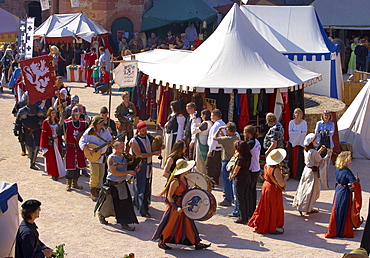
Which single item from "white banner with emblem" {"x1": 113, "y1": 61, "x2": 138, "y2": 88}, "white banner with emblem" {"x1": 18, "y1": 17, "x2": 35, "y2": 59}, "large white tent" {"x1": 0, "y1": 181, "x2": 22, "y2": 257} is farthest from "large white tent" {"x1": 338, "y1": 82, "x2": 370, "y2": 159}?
"large white tent" {"x1": 0, "y1": 181, "x2": 22, "y2": 257}

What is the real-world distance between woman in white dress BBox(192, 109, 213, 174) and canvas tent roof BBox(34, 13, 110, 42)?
13.7m

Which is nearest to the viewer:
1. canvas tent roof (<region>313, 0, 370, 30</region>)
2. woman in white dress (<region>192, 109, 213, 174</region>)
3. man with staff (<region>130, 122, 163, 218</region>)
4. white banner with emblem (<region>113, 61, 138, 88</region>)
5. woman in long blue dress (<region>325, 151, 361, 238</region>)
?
woman in long blue dress (<region>325, 151, 361, 238</region>)

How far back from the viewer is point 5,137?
13391mm

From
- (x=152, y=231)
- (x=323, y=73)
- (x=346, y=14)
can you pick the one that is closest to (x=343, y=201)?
(x=152, y=231)

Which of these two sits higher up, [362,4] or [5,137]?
[362,4]

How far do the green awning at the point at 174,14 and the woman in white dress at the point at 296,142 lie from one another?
53.2 ft

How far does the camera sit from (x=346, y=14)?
2458cm

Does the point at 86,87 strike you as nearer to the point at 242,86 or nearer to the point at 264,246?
the point at 242,86

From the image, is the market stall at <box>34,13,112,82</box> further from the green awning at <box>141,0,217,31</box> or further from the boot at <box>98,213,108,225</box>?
the boot at <box>98,213,108,225</box>

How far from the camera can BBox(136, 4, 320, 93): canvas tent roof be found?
10992 mm

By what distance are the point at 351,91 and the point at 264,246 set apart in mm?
10595

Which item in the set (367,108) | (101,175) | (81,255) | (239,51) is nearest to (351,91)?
(367,108)

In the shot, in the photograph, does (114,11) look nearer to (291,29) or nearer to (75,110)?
(291,29)

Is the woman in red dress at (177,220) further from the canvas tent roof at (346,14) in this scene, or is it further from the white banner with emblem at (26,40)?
the canvas tent roof at (346,14)
